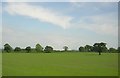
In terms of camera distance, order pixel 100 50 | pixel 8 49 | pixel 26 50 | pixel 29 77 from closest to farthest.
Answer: pixel 29 77 → pixel 100 50 → pixel 8 49 → pixel 26 50

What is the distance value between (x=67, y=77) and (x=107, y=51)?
123 feet

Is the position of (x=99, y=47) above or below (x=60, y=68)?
above

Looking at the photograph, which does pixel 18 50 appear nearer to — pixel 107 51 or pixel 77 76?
pixel 107 51

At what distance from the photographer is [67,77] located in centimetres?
1614

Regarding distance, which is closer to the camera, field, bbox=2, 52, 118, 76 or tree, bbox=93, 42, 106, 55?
field, bbox=2, 52, 118, 76

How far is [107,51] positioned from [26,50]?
21501 mm

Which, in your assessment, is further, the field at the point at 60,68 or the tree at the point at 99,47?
the tree at the point at 99,47

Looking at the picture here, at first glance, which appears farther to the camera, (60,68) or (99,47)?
(99,47)

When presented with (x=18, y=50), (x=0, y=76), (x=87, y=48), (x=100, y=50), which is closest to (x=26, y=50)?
(x=18, y=50)

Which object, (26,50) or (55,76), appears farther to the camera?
(26,50)

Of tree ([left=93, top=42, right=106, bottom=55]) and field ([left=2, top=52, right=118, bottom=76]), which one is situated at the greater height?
tree ([left=93, top=42, right=106, bottom=55])

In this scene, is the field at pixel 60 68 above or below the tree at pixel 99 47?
below

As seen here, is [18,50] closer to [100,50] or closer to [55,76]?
[100,50]

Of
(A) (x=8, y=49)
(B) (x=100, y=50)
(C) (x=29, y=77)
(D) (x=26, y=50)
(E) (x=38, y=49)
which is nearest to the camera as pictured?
(C) (x=29, y=77)
